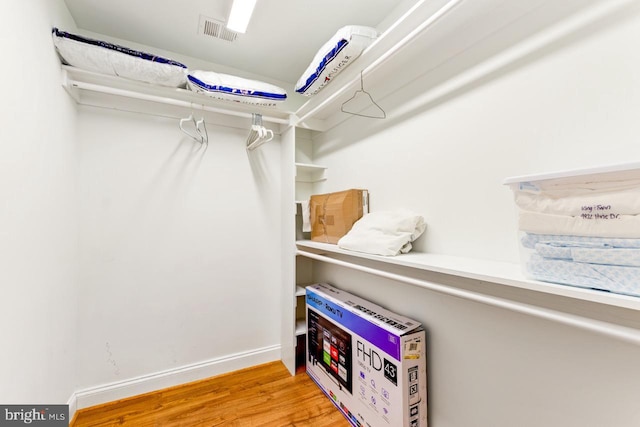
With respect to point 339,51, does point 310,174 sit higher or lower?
lower

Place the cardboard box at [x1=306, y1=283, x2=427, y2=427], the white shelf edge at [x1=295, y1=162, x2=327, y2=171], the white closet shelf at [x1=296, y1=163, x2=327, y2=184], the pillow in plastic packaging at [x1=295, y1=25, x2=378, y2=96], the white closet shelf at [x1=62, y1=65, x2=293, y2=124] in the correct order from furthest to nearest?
the white closet shelf at [x1=296, y1=163, x2=327, y2=184] → the white shelf edge at [x1=295, y1=162, x2=327, y2=171] → the white closet shelf at [x1=62, y1=65, x2=293, y2=124] → the pillow in plastic packaging at [x1=295, y1=25, x2=378, y2=96] → the cardboard box at [x1=306, y1=283, x2=427, y2=427]

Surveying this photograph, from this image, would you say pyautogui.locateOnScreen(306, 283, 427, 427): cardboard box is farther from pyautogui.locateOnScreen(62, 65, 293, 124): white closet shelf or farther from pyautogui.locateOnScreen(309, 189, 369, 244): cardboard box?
pyautogui.locateOnScreen(62, 65, 293, 124): white closet shelf

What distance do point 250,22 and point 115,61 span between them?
2.77ft

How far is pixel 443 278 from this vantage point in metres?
1.31

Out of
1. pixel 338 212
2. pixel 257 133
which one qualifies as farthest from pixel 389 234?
pixel 257 133

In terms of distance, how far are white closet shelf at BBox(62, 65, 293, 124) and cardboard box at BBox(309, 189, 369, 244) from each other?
2.65 feet

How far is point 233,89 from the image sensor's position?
183 centimetres

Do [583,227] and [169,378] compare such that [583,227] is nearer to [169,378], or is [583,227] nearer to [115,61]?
[115,61]

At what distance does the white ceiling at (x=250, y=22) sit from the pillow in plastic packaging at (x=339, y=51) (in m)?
0.30

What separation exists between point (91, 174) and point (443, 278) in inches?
88.5

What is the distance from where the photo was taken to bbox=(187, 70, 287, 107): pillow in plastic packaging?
5.78 feet

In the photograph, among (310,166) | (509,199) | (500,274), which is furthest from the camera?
(310,166)

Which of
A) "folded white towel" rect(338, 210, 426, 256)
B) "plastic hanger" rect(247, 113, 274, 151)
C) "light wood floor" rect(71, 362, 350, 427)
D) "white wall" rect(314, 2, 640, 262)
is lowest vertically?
"light wood floor" rect(71, 362, 350, 427)

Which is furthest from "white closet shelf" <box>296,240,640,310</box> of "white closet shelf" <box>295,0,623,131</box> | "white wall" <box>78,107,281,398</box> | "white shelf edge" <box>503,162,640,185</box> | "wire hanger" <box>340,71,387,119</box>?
"white wall" <box>78,107,281,398</box>
